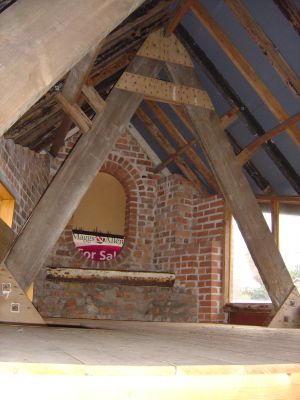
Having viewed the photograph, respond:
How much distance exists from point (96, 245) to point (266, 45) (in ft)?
13.0

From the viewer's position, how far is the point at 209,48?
4.62m

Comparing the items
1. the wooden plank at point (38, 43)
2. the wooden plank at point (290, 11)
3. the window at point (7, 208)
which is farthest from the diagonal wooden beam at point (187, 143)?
the wooden plank at point (38, 43)

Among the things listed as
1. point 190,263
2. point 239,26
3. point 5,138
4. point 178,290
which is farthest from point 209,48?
point 178,290

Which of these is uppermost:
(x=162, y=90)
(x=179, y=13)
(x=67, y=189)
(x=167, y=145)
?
(x=179, y=13)

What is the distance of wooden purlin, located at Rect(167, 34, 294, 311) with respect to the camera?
328cm

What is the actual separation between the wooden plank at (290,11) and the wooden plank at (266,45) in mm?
259

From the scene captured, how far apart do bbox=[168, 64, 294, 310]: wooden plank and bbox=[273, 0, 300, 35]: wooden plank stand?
1.02 metres

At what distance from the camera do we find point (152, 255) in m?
6.68

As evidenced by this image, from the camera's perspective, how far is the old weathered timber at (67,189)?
2494mm

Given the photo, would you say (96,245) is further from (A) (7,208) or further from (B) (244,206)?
(B) (244,206)

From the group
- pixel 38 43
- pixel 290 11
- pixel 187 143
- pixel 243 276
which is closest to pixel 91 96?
pixel 290 11

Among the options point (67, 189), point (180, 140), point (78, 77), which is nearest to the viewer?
point (67, 189)

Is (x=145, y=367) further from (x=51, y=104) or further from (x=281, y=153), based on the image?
(x=281, y=153)

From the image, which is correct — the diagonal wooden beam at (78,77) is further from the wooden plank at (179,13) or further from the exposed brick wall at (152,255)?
the exposed brick wall at (152,255)
